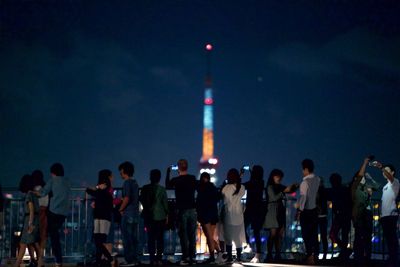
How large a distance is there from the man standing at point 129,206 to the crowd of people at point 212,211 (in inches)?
0.8

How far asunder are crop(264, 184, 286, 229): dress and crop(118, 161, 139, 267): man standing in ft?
8.85

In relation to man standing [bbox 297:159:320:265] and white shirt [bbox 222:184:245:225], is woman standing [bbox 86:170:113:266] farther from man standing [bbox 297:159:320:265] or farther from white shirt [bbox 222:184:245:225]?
man standing [bbox 297:159:320:265]

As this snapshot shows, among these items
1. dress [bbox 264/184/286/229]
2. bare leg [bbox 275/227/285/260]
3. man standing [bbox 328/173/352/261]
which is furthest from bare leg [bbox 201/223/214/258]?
man standing [bbox 328/173/352/261]

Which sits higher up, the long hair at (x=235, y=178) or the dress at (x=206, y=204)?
the long hair at (x=235, y=178)

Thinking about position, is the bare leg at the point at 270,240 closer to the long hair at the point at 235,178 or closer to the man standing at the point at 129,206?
the long hair at the point at 235,178

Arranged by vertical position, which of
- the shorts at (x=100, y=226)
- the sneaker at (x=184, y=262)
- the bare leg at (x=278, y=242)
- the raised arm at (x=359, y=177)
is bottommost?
the sneaker at (x=184, y=262)

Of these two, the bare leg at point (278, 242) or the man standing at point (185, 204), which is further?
the bare leg at point (278, 242)

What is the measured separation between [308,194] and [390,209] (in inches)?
62.7

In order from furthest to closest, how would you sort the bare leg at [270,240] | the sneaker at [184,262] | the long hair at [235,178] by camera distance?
1. the bare leg at [270,240]
2. the long hair at [235,178]
3. the sneaker at [184,262]

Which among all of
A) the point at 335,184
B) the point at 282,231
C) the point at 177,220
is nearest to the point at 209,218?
the point at 177,220

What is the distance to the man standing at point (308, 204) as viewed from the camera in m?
15.1

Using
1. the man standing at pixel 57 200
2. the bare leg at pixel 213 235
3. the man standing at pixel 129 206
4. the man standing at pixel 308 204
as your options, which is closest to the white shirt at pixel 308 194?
the man standing at pixel 308 204

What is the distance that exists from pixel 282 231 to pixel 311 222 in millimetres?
938

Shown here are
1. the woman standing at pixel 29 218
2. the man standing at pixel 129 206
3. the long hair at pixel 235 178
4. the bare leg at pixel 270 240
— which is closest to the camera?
the woman standing at pixel 29 218
